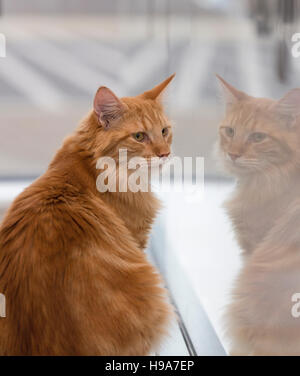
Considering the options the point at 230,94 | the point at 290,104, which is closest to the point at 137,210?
the point at 230,94

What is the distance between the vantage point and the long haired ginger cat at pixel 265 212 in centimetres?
90

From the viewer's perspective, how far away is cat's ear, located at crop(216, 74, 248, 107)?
0.98 m

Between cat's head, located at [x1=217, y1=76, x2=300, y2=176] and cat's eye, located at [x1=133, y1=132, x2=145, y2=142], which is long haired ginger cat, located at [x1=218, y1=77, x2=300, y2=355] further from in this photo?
cat's eye, located at [x1=133, y1=132, x2=145, y2=142]

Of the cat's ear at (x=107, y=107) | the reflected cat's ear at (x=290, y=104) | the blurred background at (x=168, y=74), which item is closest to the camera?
the reflected cat's ear at (x=290, y=104)

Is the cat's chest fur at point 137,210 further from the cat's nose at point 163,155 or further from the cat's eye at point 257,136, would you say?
the cat's eye at point 257,136

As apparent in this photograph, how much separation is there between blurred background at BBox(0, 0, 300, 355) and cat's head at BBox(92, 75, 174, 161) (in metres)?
0.12

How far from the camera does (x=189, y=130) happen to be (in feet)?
4.23

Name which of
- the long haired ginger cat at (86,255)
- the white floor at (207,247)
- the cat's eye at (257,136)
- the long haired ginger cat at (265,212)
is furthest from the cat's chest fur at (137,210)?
the cat's eye at (257,136)

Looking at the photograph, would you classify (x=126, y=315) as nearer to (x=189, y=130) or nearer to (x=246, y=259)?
(x=246, y=259)

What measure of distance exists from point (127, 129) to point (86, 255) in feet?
1.02

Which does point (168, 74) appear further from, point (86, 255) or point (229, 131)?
point (86, 255)

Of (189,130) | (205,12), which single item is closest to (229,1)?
(205,12)

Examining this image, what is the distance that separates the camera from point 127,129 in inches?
43.8

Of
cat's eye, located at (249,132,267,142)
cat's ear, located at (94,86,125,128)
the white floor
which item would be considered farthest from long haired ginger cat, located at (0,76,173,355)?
cat's eye, located at (249,132,267,142)
